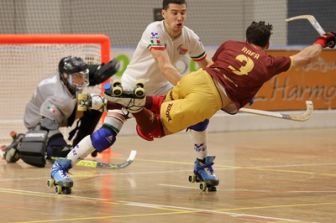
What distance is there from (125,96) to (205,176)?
1.19 m

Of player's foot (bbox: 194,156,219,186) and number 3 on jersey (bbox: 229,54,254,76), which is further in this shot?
player's foot (bbox: 194,156,219,186)

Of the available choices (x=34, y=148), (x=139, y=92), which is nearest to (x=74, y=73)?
(x=34, y=148)

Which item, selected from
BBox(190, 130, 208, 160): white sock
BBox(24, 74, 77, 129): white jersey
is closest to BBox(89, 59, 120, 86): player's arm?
BBox(24, 74, 77, 129): white jersey

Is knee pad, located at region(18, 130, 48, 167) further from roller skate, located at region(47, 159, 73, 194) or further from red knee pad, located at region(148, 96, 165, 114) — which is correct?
red knee pad, located at region(148, 96, 165, 114)

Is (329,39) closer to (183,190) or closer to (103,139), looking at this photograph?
(183,190)

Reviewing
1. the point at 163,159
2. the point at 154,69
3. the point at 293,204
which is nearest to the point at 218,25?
the point at 163,159

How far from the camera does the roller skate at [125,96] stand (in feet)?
19.8

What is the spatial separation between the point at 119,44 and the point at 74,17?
0.84 metres

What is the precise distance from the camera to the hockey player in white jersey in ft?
21.6

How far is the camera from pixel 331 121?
47.9 feet

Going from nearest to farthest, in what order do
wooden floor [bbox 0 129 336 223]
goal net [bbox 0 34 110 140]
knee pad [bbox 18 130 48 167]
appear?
1. wooden floor [bbox 0 129 336 223]
2. knee pad [bbox 18 130 48 167]
3. goal net [bbox 0 34 110 140]

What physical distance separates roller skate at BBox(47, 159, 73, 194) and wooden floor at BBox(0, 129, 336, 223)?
8 centimetres

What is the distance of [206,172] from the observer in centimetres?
696

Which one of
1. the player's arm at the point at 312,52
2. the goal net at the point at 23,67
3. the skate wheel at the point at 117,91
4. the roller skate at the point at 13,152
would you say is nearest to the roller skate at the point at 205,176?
the player's arm at the point at 312,52
